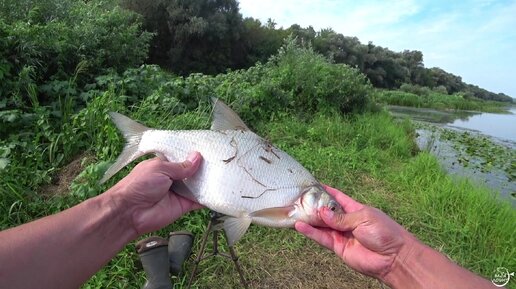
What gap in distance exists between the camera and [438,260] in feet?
5.74

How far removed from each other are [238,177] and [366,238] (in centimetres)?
70

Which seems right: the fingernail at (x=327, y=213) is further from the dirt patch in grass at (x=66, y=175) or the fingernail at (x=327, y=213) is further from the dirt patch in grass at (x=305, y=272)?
the dirt patch in grass at (x=66, y=175)

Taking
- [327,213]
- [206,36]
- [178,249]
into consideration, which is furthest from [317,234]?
[206,36]

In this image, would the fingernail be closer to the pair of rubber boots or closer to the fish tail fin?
the fish tail fin

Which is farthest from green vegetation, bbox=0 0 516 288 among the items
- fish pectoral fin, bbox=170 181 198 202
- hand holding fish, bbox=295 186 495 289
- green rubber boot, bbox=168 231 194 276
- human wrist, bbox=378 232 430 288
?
human wrist, bbox=378 232 430 288

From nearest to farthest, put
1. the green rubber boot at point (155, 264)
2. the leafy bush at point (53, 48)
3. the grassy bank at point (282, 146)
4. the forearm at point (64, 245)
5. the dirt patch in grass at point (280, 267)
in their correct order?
the forearm at point (64, 245) < the green rubber boot at point (155, 264) < the dirt patch in grass at point (280, 267) < the grassy bank at point (282, 146) < the leafy bush at point (53, 48)

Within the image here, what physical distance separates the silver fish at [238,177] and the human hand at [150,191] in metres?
0.07

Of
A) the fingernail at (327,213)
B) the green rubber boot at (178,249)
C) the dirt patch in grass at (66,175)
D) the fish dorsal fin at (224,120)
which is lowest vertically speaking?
the green rubber boot at (178,249)

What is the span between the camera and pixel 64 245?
151 cm

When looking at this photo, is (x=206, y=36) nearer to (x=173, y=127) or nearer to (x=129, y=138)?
(x=173, y=127)

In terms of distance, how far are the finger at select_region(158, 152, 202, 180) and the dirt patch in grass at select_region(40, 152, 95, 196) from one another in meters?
1.90

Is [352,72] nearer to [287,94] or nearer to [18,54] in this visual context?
[287,94]

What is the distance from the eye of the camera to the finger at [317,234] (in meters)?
1.92

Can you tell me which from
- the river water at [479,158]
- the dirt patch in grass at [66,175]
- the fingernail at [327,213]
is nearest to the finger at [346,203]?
the fingernail at [327,213]
